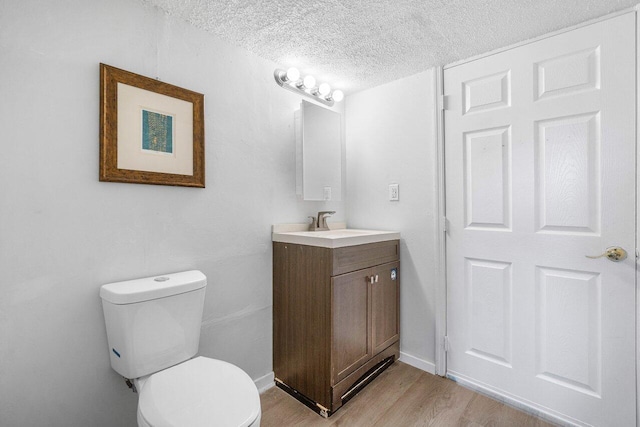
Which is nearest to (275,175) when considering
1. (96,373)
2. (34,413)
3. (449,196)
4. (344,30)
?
(344,30)

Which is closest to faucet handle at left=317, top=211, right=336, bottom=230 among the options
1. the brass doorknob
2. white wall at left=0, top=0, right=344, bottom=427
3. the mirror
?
the mirror

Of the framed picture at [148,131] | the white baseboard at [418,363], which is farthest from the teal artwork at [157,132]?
the white baseboard at [418,363]

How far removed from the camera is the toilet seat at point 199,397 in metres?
0.97

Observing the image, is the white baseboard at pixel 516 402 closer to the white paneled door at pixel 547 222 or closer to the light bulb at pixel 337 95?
the white paneled door at pixel 547 222

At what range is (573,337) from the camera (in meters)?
1.56

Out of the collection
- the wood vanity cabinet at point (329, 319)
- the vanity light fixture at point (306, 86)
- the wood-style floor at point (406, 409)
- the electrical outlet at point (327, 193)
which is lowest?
the wood-style floor at point (406, 409)

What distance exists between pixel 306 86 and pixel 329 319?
4.82 ft

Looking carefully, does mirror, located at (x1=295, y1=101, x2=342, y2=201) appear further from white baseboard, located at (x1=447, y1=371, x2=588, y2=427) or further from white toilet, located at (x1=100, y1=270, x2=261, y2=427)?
white baseboard, located at (x1=447, y1=371, x2=588, y2=427)

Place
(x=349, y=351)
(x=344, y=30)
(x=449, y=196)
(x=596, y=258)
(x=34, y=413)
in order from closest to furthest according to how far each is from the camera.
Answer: (x=34, y=413) < (x=596, y=258) < (x=344, y=30) < (x=349, y=351) < (x=449, y=196)

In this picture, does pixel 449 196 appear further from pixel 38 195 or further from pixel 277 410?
pixel 38 195

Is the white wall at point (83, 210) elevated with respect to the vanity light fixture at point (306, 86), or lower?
lower

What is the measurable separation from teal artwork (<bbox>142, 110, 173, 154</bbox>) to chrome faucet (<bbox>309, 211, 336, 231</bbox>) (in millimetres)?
1007

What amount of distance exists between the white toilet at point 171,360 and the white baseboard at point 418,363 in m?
1.37

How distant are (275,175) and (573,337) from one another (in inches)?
71.5
